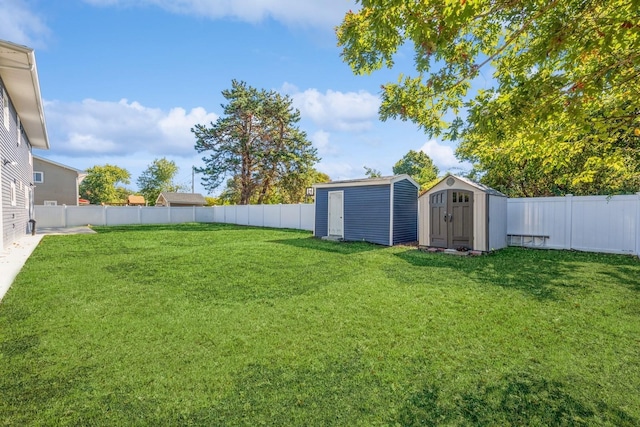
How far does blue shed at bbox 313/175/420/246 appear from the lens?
10547mm

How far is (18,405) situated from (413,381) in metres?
2.84

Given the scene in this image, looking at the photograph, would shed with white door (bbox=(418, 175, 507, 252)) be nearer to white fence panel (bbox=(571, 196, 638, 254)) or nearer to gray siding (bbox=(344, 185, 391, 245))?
gray siding (bbox=(344, 185, 391, 245))

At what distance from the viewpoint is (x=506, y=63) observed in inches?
166

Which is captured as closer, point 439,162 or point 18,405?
point 18,405

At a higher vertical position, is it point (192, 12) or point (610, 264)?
point (192, 12)

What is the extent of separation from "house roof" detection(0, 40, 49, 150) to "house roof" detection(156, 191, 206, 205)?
72.6 ft

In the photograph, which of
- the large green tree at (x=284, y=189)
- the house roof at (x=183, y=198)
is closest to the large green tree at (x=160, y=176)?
the house roof at (x=183, y=198)

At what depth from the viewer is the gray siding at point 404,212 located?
1058cm

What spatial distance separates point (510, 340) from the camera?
10.6 ft

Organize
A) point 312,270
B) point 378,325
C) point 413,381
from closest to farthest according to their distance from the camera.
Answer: point 413,381 < point 378,325 < point 312,270

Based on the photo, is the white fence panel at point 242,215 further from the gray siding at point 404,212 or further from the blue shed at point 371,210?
the gray siding at point 404,212

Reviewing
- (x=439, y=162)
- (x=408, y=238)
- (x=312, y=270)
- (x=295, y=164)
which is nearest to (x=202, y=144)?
(x=295, y=164)

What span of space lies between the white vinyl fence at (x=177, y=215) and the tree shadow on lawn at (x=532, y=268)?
9.17 meters

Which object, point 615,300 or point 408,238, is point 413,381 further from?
point 408,238
